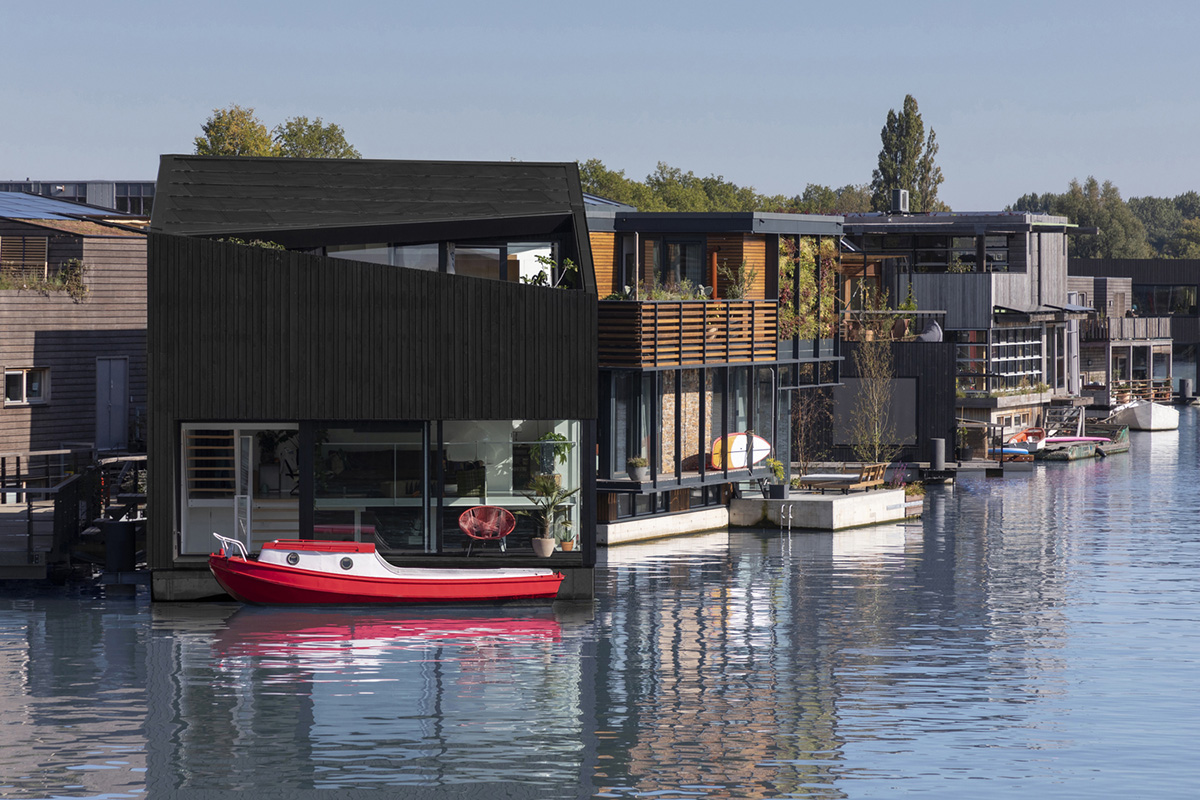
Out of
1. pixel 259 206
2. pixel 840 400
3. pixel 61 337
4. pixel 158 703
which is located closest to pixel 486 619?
pixel 158 703

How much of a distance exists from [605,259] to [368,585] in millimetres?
15588

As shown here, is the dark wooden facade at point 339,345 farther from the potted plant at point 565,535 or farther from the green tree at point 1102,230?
the green tree at point 1102,230

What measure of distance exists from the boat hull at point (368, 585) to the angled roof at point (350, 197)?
7048 millimetres

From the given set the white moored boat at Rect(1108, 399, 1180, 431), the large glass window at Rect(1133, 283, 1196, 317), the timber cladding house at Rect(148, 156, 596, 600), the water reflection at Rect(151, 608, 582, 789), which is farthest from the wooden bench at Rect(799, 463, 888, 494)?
the large glass window at Rect(1133, 283, 1196, 317)

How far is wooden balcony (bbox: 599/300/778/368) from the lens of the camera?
38.7 m

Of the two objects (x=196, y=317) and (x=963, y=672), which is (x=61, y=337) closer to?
(x=196, y=317)

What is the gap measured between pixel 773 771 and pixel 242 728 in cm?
750

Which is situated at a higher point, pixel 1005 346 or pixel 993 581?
pixel 1005 346

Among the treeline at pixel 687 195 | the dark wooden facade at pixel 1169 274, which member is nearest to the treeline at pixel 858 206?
the treeline at pixel 687 195

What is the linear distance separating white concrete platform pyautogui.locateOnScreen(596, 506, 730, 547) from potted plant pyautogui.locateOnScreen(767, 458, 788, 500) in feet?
4.85

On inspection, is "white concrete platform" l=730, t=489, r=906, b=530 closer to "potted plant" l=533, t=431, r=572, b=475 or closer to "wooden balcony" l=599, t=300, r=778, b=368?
"wooden balcony" l=599, t=300, r=778, b=368

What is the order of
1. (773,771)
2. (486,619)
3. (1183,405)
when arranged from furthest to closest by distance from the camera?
(1183,405) → (486,619) → (773,771)

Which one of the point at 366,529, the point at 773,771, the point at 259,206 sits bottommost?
the point at 773,771

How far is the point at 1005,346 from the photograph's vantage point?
67562mm
